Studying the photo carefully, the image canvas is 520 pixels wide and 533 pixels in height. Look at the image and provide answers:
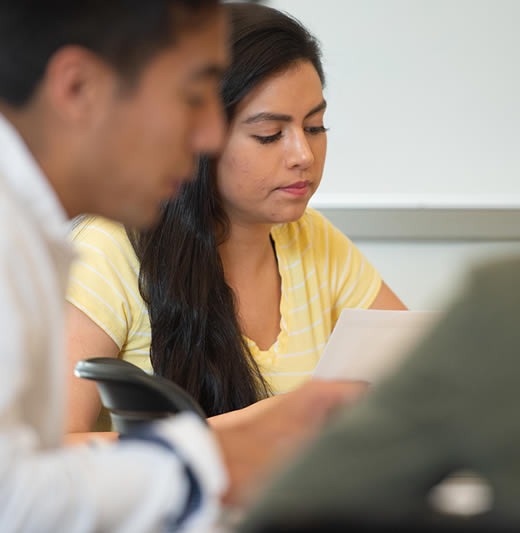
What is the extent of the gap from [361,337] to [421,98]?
1.35 metres

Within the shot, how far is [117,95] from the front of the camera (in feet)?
2.21

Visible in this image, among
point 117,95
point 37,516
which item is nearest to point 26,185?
point 117,95

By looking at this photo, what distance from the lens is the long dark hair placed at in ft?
4.68

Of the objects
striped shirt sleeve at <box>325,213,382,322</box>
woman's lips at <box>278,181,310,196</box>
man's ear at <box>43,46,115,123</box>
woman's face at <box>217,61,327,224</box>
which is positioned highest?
man's ear at <box>43,46,115,123</box>

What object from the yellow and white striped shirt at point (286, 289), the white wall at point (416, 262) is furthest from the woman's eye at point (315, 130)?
the white wall at point (416, 262)

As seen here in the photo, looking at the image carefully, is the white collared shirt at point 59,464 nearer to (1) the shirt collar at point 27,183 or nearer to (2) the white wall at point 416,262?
(1) the shirt collar at point 27,183

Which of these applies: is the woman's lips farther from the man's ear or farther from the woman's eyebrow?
the man's ear

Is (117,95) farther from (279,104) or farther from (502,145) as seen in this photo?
(502,145)

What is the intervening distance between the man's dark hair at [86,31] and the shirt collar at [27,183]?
57 millimetres

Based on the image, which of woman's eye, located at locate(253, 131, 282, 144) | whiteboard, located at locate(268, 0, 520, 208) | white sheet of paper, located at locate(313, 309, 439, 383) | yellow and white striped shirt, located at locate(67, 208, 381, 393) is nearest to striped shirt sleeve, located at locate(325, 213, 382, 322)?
yellow and white striped shirt, located at locate(67, 208, 381, 393)

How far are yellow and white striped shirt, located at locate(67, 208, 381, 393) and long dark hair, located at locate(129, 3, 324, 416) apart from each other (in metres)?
0.04

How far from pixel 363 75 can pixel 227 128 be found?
3.43 ft

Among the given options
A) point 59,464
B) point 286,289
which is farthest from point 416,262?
point 59,464

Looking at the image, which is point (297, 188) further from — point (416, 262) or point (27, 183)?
point (416, 262)
